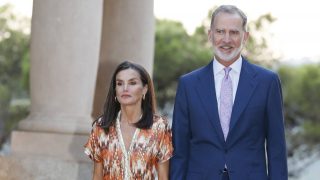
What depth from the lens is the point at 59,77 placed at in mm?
13906

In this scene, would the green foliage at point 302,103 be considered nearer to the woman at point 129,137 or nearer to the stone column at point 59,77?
the stone column at point 59,77

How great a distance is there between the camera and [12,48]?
2301 inches

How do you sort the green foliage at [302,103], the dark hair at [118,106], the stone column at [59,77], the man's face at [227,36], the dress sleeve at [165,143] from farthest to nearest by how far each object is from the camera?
the green foliage at [302,103], the stone column at [59,77], the dark hair at [118,106], the dress sleeve at [165,143], the man's face at [227,36]

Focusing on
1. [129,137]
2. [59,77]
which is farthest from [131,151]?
[59,77]

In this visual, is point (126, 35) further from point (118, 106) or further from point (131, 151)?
point (131, 151)

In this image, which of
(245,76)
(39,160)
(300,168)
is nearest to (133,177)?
(245,76)

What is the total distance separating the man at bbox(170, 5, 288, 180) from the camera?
26.6 feet

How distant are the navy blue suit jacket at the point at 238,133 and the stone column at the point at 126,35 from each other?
855 centimetres

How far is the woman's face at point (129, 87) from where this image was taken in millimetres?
8805

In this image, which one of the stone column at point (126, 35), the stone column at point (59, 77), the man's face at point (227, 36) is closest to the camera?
the man's face at point (227, 36)

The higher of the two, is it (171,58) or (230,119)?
(171,58)

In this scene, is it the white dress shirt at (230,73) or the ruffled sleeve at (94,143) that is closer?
the white dress shirt at (230,73)

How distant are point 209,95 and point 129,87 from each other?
1.05 meters

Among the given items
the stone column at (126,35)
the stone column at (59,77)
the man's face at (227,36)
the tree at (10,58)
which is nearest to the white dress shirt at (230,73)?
the man's face at (227,36)
